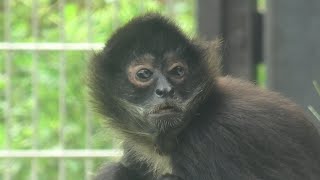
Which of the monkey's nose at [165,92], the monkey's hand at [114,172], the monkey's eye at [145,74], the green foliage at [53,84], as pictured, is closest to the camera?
the monkey's nose at [165,92]

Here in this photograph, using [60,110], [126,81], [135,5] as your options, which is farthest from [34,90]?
[126,81]

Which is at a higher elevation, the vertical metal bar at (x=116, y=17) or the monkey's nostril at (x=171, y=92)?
the vertical metal bar at (x=116, y=17)

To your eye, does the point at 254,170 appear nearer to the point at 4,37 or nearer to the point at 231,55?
the point at 231,55

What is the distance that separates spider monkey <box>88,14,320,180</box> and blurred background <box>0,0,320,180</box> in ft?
3.97

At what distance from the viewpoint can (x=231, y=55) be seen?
8.59m

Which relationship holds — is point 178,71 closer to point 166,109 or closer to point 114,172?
point 166,109

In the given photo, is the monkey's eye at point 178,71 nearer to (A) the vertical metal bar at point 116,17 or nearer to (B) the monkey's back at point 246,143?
(B) the monkey's back at point 246,143

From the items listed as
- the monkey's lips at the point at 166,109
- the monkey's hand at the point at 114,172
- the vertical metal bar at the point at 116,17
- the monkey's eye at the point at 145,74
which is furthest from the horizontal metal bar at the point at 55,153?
the monkey's lips at the point at 166,109

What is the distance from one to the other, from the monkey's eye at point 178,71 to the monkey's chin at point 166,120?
0.81 feet

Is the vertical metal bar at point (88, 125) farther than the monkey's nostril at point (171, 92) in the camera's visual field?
Yes

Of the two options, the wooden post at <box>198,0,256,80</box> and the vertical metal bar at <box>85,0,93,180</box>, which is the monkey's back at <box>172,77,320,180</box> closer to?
the wooden post at <box>198,0,256,80</box>

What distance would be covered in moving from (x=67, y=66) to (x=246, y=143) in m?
2.38

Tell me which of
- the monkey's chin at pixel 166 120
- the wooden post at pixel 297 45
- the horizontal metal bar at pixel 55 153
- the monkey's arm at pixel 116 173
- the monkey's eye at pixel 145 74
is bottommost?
the monkey's arm at pixel 116 173

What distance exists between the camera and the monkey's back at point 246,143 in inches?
261
